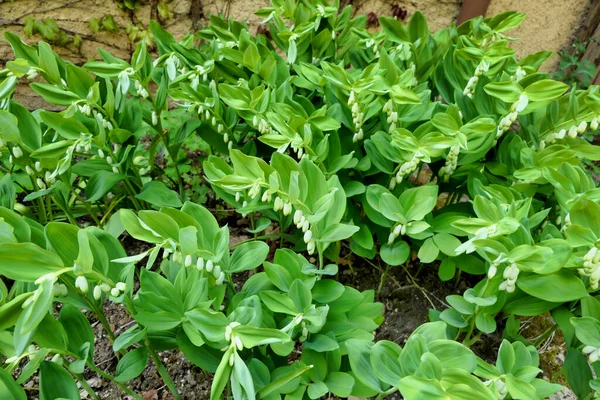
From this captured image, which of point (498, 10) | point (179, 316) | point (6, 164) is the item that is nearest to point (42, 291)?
point (179, 316)

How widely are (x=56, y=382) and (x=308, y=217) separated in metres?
0.63

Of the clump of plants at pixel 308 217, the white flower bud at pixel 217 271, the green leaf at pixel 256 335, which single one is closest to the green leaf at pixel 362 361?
the clump of plants at pixel 308 217

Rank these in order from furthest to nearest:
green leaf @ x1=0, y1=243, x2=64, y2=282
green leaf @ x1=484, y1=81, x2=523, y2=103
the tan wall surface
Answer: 1. the tan wall surface
2. green leaf @ x1=484, y1=81, x2=523, y2=103
3. green leaf @ x1=0, y1=243, x2=64, y2=282

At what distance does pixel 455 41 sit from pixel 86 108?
133 cm

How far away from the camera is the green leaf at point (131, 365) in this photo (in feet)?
3.34

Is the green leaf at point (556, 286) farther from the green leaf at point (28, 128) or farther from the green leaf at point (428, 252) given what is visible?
the green leaf at point (28, 128)

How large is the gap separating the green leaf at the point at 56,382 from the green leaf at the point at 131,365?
115 millimetres

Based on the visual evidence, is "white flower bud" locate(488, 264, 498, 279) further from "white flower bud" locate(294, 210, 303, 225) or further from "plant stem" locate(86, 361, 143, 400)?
"plant stem" locate(86, 361, 143, 400)

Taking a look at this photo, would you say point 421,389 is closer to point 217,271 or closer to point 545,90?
point 217,271

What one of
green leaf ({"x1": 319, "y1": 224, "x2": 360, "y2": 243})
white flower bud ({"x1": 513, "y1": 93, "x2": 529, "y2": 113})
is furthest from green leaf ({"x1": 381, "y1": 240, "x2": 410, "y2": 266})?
white flower bud ({"x1": 513, "y1": 93, "x2": 529, "y2": 113})

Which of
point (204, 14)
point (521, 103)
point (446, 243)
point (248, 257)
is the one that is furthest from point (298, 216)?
point (204, 14)

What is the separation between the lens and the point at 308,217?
0.99 meters

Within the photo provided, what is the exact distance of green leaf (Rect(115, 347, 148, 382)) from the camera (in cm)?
102

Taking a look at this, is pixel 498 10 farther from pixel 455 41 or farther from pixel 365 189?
pixel 365 189
